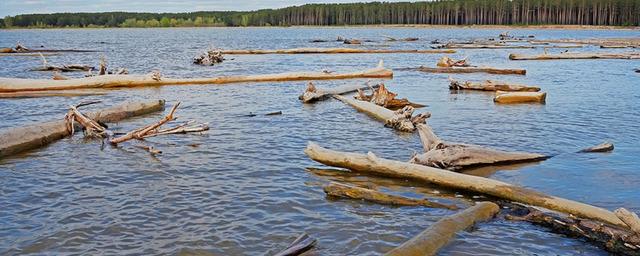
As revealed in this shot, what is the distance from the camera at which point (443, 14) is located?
160625 mm

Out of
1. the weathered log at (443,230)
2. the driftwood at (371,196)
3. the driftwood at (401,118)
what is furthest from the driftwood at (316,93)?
the weathered log at (443,230)

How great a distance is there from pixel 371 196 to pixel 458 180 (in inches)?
54.6

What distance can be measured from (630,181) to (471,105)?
30.5 ft

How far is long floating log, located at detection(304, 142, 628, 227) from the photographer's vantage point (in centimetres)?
754

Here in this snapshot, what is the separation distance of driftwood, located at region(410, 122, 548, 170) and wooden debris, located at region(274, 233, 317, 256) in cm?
395

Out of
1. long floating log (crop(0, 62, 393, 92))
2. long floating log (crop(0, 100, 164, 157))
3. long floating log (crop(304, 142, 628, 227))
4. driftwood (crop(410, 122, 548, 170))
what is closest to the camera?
long floating log (crop(304, 142, 628, 227))

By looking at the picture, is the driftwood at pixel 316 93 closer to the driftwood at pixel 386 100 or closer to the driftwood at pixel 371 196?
the driftwood at pixel 386 100

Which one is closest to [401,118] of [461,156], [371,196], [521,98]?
[461,156]

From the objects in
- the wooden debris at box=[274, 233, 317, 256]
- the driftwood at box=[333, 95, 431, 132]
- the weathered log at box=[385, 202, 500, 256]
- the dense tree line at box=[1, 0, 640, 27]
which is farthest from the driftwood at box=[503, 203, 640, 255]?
the dense tree line at box=[1, 0, 640, 27]

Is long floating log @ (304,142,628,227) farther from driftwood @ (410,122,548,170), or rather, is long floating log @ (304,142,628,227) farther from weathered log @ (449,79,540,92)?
weathered log @ (449,79,540,92)

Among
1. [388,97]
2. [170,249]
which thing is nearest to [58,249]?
[170,249]

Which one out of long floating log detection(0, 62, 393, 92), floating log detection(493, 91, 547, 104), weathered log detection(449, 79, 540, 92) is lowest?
floating log detection(493, 91, 547, 104)

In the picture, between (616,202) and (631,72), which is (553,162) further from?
(631,72)

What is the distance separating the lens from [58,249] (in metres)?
6.73
